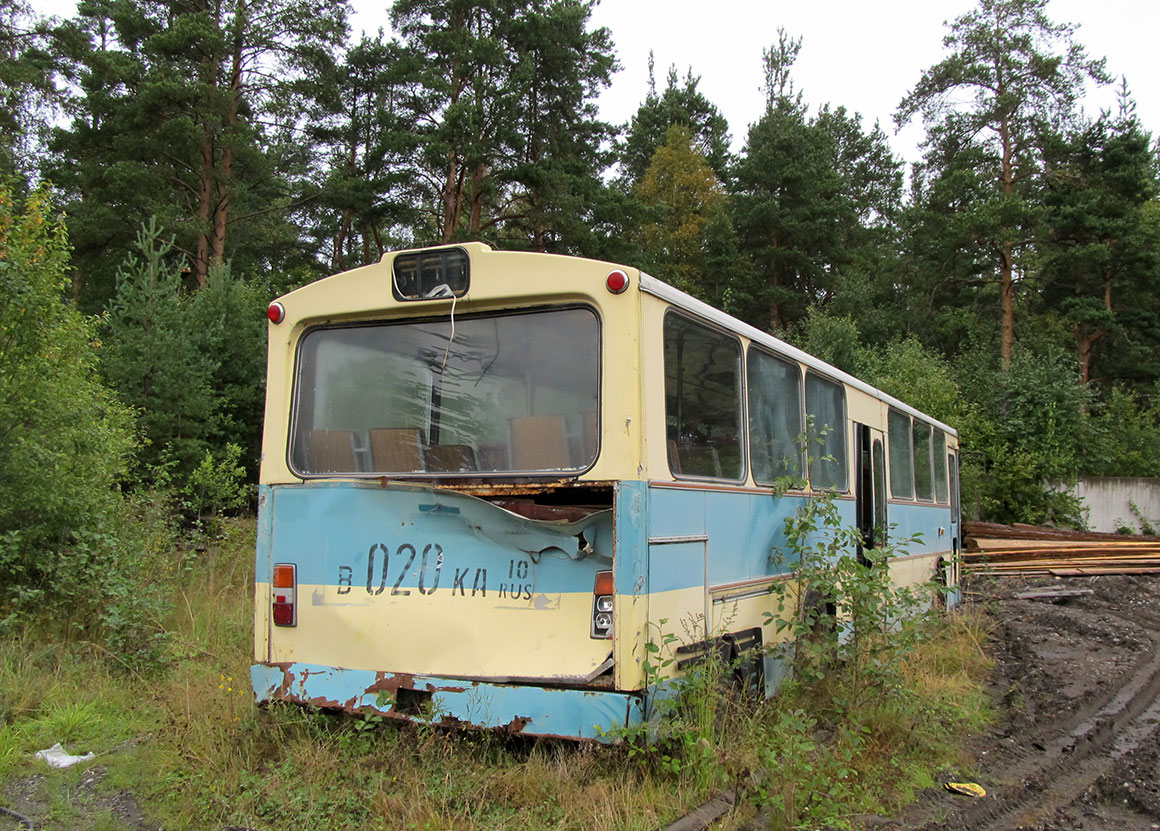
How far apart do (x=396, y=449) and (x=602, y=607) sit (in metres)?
1.62

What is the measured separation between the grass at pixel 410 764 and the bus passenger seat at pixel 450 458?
149 cm

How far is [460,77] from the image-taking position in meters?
23.3

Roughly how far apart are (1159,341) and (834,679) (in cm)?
3261

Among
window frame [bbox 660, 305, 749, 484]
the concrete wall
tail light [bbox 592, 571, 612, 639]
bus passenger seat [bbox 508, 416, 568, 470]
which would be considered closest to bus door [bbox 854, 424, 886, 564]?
window frame [bbox 660, 305, 749, 484]

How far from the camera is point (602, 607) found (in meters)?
4.71

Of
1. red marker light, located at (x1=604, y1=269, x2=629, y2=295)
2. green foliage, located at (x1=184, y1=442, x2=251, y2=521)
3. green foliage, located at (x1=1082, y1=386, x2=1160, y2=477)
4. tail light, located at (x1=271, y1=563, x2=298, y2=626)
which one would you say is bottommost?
tail light, located at (x1=271, y1=563, x2=298, y2=626)

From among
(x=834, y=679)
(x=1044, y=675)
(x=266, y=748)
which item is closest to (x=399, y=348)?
(x=266, y=748)

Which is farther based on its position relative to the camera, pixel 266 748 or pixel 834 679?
pixel 834 679

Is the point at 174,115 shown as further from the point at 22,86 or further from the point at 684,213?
the point at 684,213

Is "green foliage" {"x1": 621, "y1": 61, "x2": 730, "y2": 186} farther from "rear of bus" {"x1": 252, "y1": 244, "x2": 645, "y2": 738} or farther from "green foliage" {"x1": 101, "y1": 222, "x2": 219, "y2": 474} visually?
"rear of bus" {"x1": 252, "y1": 244, "x2": 645, "y2": 738}

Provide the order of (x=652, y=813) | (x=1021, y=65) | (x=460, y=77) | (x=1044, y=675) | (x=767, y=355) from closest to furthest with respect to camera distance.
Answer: (x=652, y=813) → (x=767, y=355) → (x=1044, y=675) → (x=460, y=77) → (x=1021, y=65)

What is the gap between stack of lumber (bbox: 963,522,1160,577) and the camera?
58.3 ft

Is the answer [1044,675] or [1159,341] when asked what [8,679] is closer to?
[1044,675]

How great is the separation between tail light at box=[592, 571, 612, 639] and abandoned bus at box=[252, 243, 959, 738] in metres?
0.01
